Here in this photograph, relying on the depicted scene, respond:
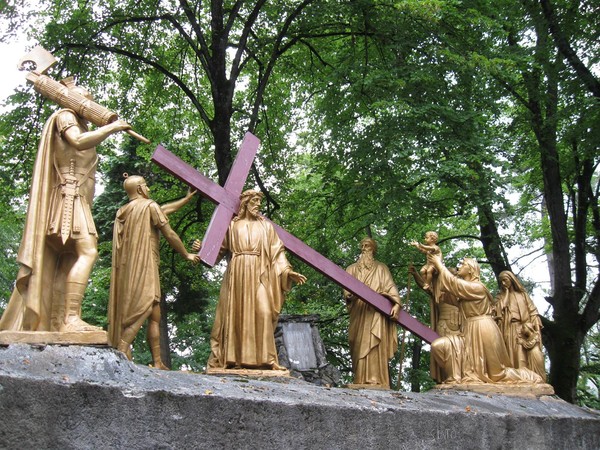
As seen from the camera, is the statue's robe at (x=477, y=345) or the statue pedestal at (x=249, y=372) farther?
the statue's robe at (x=477, y=345)

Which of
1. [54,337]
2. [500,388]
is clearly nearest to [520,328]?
[500,388]

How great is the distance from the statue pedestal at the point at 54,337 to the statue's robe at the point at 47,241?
34cm

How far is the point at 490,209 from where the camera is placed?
14102mm

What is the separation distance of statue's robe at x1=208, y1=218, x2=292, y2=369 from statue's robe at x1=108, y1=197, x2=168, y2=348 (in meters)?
0.92

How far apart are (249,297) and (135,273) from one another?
135 cm

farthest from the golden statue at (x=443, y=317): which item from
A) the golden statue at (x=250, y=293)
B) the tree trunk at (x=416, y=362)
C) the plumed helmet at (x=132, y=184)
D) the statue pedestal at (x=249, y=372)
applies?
the tree trunk at (x=416, y=362)

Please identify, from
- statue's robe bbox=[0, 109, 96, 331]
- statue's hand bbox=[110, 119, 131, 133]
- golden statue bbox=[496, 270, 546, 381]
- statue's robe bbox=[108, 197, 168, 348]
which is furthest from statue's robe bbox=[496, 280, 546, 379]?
statue's robe bbox=[0, 109, 96, 331]

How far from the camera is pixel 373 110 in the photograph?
14.3 m

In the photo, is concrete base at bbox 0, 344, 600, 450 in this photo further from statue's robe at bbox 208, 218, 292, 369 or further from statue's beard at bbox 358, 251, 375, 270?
statue's beard at bbox 358, 251, 375, 270

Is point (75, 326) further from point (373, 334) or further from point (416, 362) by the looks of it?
point (416, 362)

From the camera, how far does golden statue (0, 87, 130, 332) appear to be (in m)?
6.34

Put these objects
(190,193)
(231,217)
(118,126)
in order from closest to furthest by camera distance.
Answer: (118,126), (190,193), (231,217)

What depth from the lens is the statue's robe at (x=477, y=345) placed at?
34.2 feet

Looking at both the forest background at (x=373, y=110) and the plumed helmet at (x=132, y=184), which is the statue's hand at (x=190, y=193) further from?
the forest background at (x=373, y=110)
